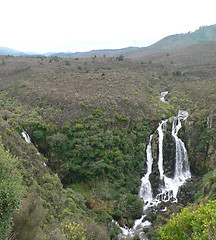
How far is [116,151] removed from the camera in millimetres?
28641

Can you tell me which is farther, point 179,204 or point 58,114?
point 58,114

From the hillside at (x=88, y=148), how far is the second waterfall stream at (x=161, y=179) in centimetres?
93

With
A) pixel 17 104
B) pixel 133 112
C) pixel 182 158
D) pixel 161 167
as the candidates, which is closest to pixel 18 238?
pixel 161 167

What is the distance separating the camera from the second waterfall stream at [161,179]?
74.8ft

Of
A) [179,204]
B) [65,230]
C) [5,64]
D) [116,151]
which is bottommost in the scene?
[179,204]

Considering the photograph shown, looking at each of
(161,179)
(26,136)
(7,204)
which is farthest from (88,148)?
(7,204)

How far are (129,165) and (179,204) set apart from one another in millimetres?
8808

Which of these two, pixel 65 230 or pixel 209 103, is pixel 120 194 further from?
pixel 209 103

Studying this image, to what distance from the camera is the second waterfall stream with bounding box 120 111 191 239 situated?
22.8 meters

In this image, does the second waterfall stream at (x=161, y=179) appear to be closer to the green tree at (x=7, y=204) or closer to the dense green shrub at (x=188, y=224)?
the dense green shrub at (x=188, y=224)

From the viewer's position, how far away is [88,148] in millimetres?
27625

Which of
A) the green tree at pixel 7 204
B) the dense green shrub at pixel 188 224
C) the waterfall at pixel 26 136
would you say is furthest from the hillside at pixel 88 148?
the dense green shrub at pixel 188 224

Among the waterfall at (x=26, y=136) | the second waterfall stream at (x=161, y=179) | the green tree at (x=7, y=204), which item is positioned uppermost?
the green tree at (x=7, y=204)

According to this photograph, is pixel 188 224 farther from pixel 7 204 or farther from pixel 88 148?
pixel 88 148
